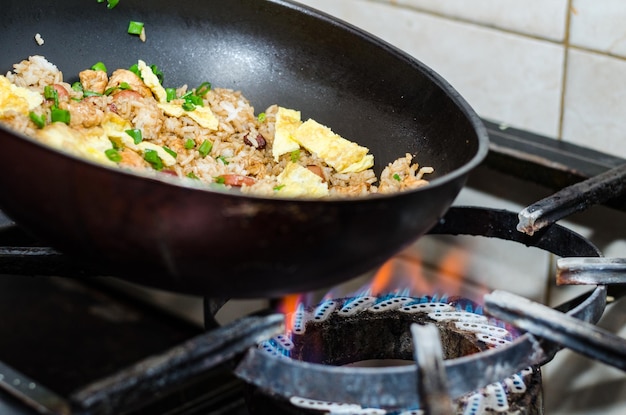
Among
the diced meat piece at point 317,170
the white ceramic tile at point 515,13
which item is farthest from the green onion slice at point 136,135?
the white ceramic tile at point 515,13

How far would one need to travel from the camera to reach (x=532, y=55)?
1433 mm

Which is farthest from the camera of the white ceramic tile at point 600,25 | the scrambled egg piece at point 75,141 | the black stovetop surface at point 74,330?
the black stovetop surface at point 74,330

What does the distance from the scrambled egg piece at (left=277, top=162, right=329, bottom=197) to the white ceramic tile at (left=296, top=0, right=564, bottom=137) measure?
57 cm

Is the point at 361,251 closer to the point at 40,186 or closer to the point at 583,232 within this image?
the point at 40,186

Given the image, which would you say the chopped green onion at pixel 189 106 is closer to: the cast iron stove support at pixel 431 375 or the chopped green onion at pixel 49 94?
the chopped green onion at pixel 49 94

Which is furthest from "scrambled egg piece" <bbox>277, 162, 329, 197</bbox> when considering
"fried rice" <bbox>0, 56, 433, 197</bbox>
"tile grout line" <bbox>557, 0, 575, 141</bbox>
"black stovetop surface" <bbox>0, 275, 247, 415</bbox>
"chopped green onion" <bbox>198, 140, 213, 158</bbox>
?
"black stovetop surface" <bbox>0, 275, 247, 415</bbox>

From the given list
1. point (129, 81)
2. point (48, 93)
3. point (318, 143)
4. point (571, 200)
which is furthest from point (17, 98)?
point (571, 200)

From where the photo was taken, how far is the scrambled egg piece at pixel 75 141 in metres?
0.93

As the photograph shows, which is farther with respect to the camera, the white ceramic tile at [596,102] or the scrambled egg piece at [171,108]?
the white ceramic tile at [596,102]

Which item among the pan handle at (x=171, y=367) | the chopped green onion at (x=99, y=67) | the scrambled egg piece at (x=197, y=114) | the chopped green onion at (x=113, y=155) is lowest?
the pan handle at (x=171, y=367)

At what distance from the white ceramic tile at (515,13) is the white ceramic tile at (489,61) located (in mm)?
15

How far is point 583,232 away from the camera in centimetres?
140

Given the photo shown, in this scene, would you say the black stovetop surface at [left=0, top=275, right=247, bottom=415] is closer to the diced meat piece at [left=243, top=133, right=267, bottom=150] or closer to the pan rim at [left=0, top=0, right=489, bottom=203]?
the diced meat piece at [left=243, top=133, right=267, bottom=150]

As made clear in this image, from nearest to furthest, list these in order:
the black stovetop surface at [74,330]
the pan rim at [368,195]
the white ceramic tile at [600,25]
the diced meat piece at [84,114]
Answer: the pan rim at [368,195] → the diced meat piece at [84,114] → the white ceramic tile at [600,25] → the black stovetop surface at [74,330]
